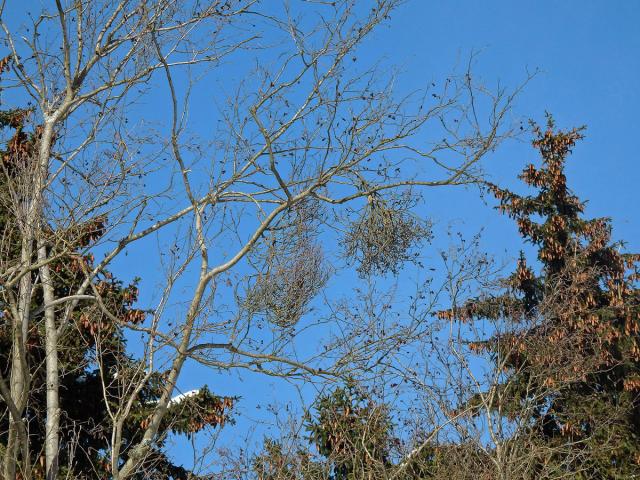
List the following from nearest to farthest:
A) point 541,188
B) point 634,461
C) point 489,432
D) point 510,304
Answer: point 489,432
point 510,304
point 634,461
point 541,188

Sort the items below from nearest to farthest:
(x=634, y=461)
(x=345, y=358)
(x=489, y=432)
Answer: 1. (x=345, y=358)
2. (x=489, y=432)
3. (x=634, y=461)

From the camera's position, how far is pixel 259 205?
8.37 metres

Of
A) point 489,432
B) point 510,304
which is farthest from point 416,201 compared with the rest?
point 510,304

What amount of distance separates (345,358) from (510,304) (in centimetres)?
575

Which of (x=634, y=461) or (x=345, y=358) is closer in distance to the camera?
(x=345, y=358)

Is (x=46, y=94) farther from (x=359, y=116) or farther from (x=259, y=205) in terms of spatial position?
(x=359, y=116)

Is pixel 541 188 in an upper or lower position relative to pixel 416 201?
upper

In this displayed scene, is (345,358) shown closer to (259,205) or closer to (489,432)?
(259,205)

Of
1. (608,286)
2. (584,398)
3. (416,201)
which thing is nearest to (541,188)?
(608,286)

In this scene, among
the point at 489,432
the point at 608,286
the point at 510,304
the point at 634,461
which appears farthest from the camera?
the point at 608,286

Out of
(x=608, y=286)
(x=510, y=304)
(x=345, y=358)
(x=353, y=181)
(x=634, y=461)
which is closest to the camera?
(x=345, y=358)

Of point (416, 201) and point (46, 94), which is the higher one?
point (46, 94)

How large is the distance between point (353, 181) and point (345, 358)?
5.32 ft

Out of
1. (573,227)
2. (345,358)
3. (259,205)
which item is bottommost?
(345,358)
